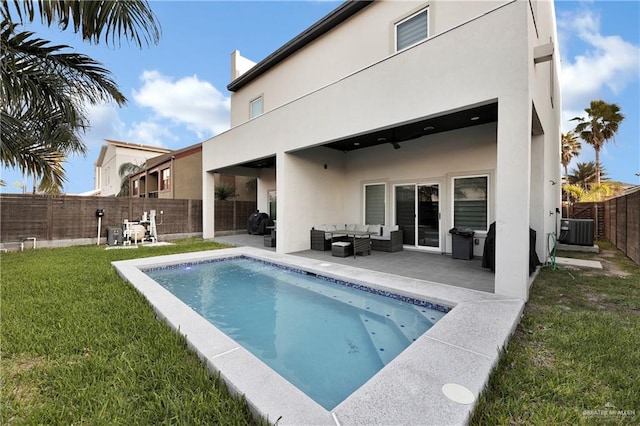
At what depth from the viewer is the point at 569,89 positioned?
16.3 meters

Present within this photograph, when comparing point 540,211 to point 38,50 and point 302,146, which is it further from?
point 38,50

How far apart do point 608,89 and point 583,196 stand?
35.8 feet

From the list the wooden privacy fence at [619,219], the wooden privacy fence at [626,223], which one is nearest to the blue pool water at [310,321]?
the wooden privacy fence at [626,223]

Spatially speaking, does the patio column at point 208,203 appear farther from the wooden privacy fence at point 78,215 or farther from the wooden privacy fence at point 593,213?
the wooden privacy fence at point 593,213

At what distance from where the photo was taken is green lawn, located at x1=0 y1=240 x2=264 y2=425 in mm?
2092

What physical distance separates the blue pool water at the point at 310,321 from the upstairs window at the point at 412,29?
300 inches

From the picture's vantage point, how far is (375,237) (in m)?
9.70

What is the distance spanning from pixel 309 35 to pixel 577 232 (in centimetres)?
1250

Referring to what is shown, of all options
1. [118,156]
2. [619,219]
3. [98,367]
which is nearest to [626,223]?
[619,219]

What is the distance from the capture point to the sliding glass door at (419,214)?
9.16 metres

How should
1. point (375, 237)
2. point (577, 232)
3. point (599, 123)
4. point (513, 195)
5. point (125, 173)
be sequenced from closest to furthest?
1. point (513, 195)
2. point (375, 237)
3. point (577, 232)
4. point (599, 123)
5. point (125, 173)

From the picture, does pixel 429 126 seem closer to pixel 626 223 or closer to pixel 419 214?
pixel 419 214

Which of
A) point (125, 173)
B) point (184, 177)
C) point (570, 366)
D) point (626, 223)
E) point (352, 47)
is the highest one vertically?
point (352, 47)

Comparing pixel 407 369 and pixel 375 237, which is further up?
pixel 375 237
